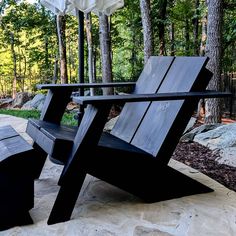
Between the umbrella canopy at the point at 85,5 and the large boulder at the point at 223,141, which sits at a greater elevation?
the umbrella canopy at the point at 85,5

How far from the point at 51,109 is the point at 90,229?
109 cm

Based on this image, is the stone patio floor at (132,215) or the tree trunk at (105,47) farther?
the tree trunk at (105,47)

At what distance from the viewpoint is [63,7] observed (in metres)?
3.37

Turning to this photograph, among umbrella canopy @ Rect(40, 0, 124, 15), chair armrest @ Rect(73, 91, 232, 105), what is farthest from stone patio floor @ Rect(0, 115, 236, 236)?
umbrella canopy @ Rect(40, 0, 124, 15)

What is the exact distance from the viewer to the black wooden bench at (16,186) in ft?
5.95

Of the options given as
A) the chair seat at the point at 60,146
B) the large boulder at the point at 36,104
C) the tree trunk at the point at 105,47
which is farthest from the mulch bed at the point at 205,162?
the large boulder at the point at 36,104

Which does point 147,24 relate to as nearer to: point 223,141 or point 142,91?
point 223,141

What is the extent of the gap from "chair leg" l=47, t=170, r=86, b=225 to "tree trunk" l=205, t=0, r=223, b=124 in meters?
3.78

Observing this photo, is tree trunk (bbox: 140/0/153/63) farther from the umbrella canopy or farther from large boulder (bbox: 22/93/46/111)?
the umbrella canopy

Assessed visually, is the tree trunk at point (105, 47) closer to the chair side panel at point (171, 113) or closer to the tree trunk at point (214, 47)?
the tree trunk at point (214, 47)

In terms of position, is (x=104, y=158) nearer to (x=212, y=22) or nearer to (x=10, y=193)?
(x=10, y=193)

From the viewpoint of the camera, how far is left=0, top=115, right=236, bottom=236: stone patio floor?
1795mm

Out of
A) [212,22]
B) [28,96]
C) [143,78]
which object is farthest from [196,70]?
[28,96]

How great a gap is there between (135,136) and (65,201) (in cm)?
87
